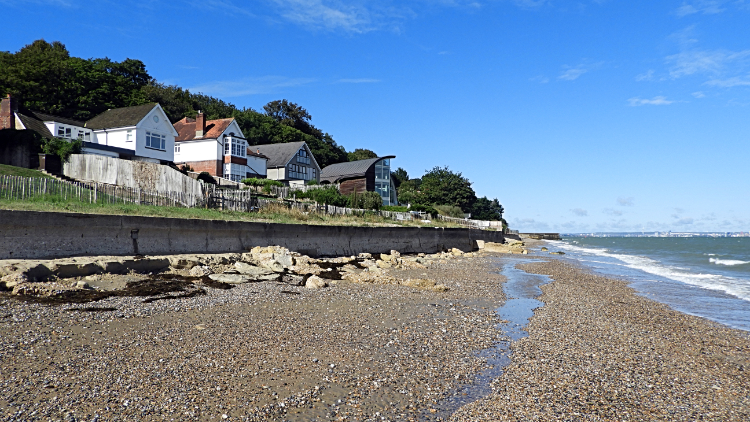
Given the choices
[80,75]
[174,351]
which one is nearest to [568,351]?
[174,351]

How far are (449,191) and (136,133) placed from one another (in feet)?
166

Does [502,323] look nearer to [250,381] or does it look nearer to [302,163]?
[250,381]

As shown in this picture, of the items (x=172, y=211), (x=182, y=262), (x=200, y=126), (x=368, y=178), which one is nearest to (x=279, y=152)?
(x=368, y=178)

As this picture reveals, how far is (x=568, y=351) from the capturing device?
888 centimetres

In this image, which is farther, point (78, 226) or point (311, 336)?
point (78, 226)

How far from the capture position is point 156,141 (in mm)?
42688

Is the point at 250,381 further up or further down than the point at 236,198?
further down

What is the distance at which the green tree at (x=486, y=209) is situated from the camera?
89981 millimetres

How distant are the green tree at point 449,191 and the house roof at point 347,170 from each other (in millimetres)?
18406

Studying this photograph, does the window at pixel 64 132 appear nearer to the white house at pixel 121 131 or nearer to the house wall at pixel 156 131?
the white house at pixel 121 131

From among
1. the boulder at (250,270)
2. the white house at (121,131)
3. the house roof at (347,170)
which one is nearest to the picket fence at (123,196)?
the boulder at (250,270)

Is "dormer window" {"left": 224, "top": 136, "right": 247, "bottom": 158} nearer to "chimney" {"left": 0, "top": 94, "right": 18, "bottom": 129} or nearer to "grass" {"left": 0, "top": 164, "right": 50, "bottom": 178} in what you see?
"chimney" {"left": 0, "top": 94, "right": 18, "bottom": 129}

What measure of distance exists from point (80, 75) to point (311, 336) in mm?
58768

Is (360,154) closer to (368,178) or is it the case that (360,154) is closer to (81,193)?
(368,178)
